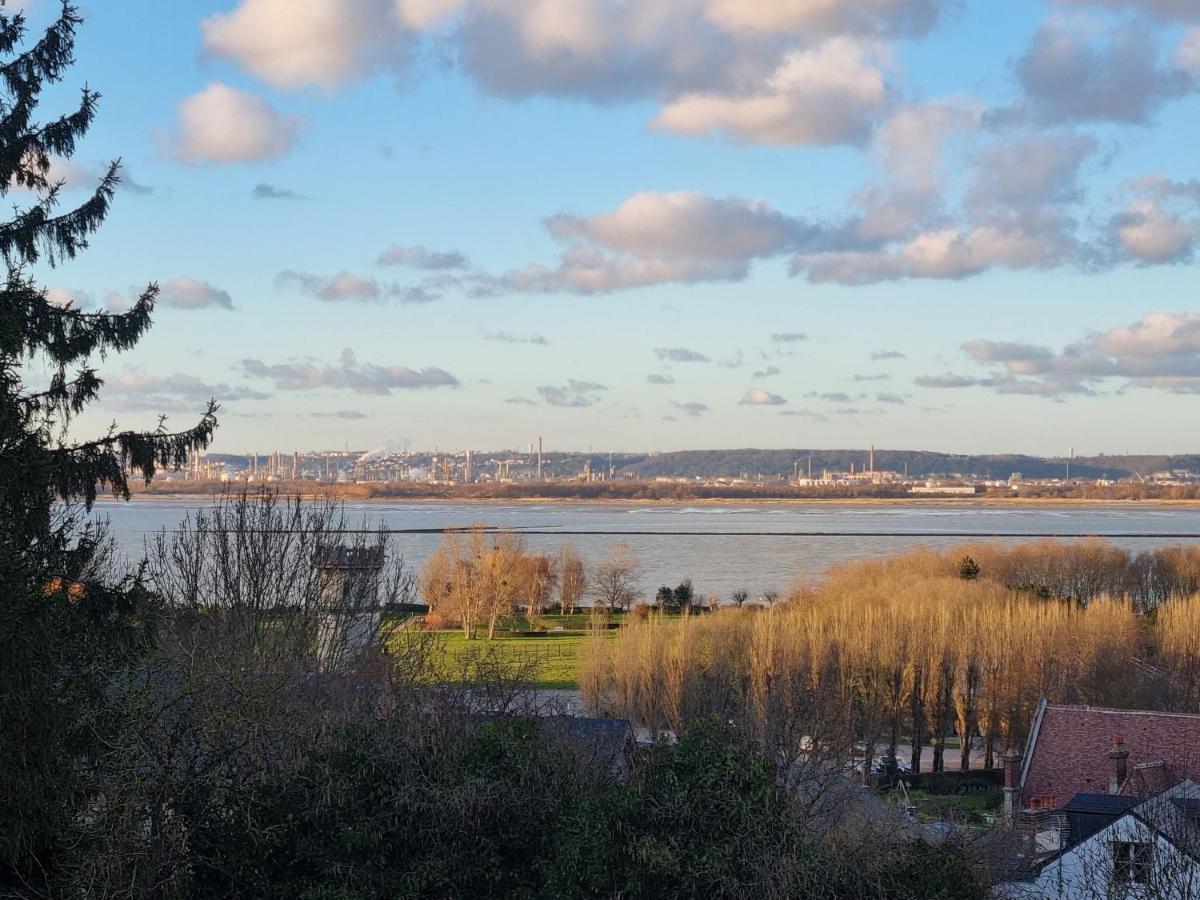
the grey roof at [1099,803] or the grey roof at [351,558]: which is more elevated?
the grey roof at [351,558]

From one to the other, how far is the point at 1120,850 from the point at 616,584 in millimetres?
60936

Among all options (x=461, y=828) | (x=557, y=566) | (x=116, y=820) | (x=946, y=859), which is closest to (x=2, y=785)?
(x=116, y=820)

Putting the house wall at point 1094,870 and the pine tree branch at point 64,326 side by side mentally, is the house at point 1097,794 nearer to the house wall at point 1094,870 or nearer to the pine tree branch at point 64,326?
the house wall at point 1094,870

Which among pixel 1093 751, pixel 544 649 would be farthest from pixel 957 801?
pixel 544 649

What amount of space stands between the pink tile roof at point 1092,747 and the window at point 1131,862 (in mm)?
9965

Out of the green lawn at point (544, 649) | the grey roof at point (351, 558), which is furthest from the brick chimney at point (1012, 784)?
the green lawn at point (544, 649)

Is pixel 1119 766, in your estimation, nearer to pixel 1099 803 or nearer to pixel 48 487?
pixel 1099 803

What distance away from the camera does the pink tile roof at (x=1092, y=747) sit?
1132 inches

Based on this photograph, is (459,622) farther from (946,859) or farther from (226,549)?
(946,859)

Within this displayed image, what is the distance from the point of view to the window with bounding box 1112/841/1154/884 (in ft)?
45.3

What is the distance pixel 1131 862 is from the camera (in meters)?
14.9

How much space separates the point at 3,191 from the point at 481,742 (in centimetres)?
759

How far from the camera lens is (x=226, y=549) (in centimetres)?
2606

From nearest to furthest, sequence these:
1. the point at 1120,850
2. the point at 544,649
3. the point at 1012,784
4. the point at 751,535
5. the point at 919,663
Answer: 1. the point at 1120,850
2. the point at 1012,784
3. the point at 919,663
4. the point at 544,649
5. the point at 751,535
